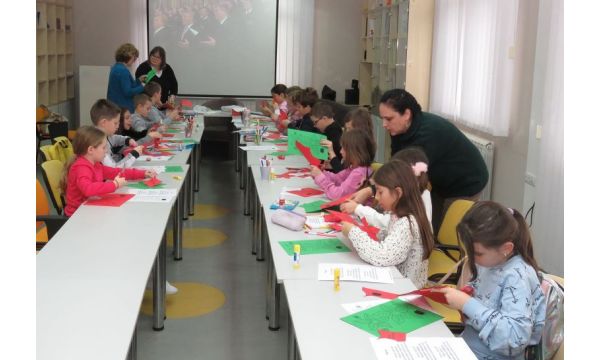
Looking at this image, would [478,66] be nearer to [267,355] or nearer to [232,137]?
[267,355]

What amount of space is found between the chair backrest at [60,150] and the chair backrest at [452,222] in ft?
8.96

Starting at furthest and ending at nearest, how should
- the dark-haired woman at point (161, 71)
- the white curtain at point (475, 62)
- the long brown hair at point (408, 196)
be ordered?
the dark-haired woman at point (161, 71) → the white curtain at point (475, 62) → the long brown hair at point (408, 196)

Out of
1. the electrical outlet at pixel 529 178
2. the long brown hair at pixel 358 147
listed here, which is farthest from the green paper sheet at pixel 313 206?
the electrical outlet at pixel 529 178

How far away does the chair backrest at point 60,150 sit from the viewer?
4.55 metres

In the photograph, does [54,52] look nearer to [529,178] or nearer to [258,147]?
[258,147]

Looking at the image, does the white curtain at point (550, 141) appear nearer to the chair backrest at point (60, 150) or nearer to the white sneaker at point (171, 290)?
the white sneaker at point (171, 290)

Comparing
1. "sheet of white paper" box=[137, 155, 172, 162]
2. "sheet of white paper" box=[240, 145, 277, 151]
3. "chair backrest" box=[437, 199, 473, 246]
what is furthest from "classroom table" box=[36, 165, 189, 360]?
"sheet of white paper" box=[240, 145, 277, 151]

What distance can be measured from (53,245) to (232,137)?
21.6 ft

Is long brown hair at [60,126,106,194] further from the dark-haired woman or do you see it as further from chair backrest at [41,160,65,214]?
the dark-haired woman

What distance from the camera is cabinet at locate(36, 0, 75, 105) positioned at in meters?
8.84

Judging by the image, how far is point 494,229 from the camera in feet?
7.11

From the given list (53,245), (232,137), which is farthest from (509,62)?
(232,137)

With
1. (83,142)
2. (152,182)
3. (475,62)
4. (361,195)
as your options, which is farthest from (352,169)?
(475,62)

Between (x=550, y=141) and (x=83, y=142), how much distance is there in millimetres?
2938
